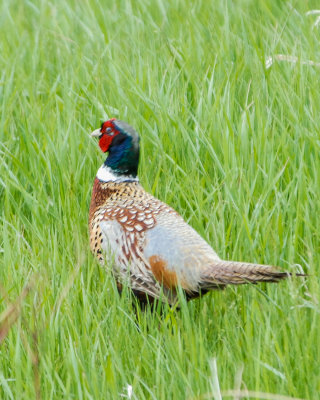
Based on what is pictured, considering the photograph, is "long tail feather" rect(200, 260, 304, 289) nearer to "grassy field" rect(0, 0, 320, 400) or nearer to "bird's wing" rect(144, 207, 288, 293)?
"bird's wing" rect(144, 207, 288, 293)

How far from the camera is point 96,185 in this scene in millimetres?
3926

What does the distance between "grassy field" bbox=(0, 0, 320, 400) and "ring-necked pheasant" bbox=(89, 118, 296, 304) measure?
0.11 m

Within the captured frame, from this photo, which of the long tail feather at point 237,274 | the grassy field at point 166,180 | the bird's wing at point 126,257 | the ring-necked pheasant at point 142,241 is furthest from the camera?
the bird's wing at point 126,257

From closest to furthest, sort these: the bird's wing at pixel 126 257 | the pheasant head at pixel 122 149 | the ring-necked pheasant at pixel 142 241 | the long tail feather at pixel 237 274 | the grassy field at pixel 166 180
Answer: the grassy field at pixel 166 180
the long tail feather at pixel 237 274
the ring-necked pheasant at pixel 142 241
the bird's wing at pixel 126 257
the pheasant head at pixel 122 149

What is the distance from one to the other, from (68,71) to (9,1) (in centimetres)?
155

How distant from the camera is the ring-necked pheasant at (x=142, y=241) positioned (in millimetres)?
3189

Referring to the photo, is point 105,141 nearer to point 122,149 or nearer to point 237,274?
point 122,149

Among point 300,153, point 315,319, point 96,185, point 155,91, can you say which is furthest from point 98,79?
point 315,319

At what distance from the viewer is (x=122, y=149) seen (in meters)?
3.91

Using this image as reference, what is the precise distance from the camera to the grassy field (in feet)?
9.12

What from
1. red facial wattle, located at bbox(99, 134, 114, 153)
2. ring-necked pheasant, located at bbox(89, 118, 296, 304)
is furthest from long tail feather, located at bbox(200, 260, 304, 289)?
red facial wattle, located at bbox(99, 134, 114, 153)

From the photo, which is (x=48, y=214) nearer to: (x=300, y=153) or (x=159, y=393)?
(x=300, y=153)

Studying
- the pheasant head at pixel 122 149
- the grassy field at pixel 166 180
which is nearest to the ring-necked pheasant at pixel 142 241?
the pheasant head at pixel 122 149

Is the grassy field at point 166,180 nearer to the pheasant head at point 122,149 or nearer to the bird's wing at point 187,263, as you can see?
the bird's wing at point 187,263
